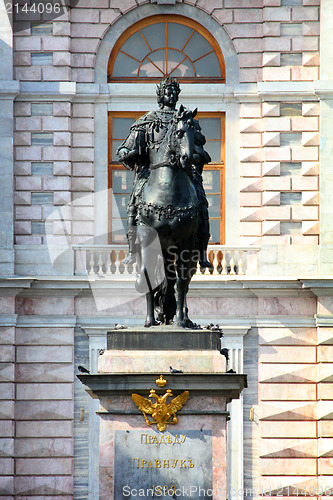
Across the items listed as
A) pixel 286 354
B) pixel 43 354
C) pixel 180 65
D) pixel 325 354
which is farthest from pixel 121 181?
pixel 325 354

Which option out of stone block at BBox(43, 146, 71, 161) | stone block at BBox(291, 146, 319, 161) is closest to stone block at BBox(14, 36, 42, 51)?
stone block at BBox(43, 146, 71, 161)

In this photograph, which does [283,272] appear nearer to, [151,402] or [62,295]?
[62,295]

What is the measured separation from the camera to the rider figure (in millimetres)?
17312

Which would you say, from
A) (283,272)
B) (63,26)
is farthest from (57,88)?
(283,272)

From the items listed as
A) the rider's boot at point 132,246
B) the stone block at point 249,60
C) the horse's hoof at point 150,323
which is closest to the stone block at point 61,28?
the stone block at point 249,60

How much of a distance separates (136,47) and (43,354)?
256 inches

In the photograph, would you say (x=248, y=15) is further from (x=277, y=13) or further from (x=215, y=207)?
(x=215, y=207)

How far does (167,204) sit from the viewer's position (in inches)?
670

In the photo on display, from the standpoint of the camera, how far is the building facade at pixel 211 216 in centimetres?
2762

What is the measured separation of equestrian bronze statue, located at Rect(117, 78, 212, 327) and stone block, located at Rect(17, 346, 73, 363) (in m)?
10.4

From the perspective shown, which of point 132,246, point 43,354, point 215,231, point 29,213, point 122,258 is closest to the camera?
point 132,246

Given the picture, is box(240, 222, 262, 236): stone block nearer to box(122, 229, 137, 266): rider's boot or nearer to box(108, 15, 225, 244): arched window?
box(108, 15, 225, 244): arched window

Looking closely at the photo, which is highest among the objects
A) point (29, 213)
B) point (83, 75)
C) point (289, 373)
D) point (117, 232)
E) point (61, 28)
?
A: point (61, 28)

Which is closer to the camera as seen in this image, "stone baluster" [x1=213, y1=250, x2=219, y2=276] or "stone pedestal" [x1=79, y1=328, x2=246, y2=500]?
"stone pedestal" [x1=79, y1=328, x2=246, y2=500]
